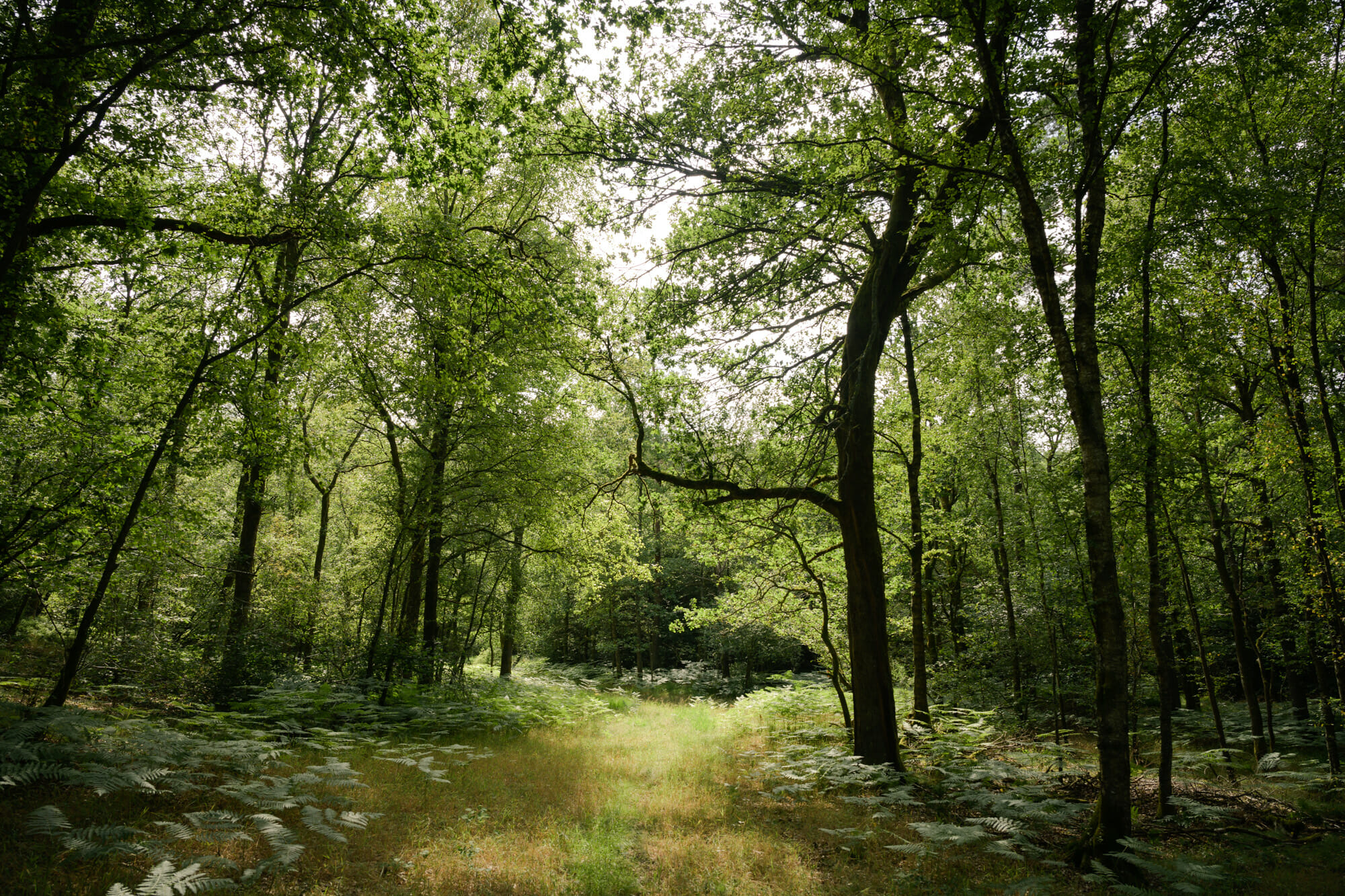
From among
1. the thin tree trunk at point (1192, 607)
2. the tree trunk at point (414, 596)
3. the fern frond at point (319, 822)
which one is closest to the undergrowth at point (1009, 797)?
the thin tree trunk at point (1192, 607)

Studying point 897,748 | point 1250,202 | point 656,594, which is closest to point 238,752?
point 897,748

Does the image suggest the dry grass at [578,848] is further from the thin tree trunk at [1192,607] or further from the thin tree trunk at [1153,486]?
the thin tree trunk at [1192,607]

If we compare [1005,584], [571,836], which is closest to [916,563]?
[1005,584]

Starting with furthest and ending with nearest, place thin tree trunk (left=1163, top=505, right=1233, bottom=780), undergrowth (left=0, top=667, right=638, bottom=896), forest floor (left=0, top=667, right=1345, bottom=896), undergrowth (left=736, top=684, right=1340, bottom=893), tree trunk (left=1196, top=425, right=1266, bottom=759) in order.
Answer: tree trunk (left=1196, top=425, right=1266, bottom=759), thin tree trunk (left=1163, top=505, right=1233, bottom=780), undergrowth (left=736, top=684, right=1340, bottom=893), forest floor (left=0, top=667, right=1345, bottom=896), undergrowth (left=0, top=667, right=638, bottom=896)

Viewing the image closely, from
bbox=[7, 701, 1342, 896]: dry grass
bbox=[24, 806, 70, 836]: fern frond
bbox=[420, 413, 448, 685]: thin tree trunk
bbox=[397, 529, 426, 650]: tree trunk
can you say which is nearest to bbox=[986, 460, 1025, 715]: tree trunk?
bbox=[7, 701, 1342, 896]: dry grass

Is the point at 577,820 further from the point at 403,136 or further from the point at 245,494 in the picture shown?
the point at 245,494

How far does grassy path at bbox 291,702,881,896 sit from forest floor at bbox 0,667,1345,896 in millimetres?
29

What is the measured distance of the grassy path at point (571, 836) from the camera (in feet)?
16.6

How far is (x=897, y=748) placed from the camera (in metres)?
9.10

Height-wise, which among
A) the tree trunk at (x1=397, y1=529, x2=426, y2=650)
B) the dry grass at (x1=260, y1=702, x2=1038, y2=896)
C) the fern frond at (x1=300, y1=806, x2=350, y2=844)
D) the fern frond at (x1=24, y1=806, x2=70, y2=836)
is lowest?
the dry grass at (x1=260, y1=702, x2=1038, y2=896)

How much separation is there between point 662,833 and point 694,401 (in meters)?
6.37

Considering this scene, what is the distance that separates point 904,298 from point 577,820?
9293 mm

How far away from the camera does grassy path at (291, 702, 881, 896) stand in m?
5.06

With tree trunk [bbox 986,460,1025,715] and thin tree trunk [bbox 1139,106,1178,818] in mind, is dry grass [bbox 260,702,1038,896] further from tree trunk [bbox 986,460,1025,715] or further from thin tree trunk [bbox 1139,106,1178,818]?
tree trunk [bbox 986,460,1025,715]
